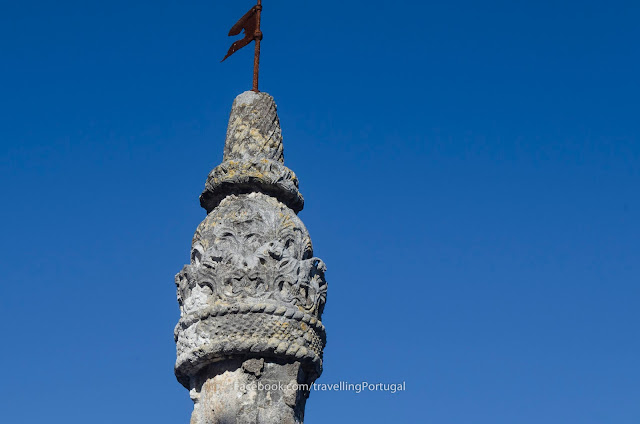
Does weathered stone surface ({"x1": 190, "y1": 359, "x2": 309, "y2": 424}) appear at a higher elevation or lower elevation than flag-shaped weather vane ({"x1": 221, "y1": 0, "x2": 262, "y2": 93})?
lower

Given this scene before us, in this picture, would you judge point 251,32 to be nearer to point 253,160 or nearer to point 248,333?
point 253,160

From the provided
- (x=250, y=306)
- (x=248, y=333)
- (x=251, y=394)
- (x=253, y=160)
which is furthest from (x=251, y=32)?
(x=251, y=394)

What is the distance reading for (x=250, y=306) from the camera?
9055 mm

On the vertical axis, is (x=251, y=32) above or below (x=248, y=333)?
above

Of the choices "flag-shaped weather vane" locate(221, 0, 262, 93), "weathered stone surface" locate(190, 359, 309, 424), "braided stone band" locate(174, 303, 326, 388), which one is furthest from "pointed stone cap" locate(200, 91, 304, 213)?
"weathered stone surface" locate(190, 359, 309, 424)

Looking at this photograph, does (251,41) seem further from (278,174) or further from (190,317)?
(190,317)

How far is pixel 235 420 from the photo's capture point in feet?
29.1

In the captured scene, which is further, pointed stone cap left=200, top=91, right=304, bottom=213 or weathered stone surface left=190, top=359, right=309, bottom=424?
pointed stone cap left=200, top=91, right=304, bottom=213

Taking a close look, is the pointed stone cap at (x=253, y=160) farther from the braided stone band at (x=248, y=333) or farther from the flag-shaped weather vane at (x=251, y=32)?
the braided stone band at (x=248, y=333)

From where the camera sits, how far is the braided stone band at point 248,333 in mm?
9000

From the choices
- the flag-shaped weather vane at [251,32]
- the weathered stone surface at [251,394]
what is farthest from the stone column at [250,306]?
the flag-shaped weather vane at [251,32]

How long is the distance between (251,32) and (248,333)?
391 cm

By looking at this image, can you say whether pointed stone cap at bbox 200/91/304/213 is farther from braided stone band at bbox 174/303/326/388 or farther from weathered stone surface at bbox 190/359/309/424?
weathered stone surface at bbox 190/359/309/424

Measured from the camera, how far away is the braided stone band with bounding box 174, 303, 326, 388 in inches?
354
